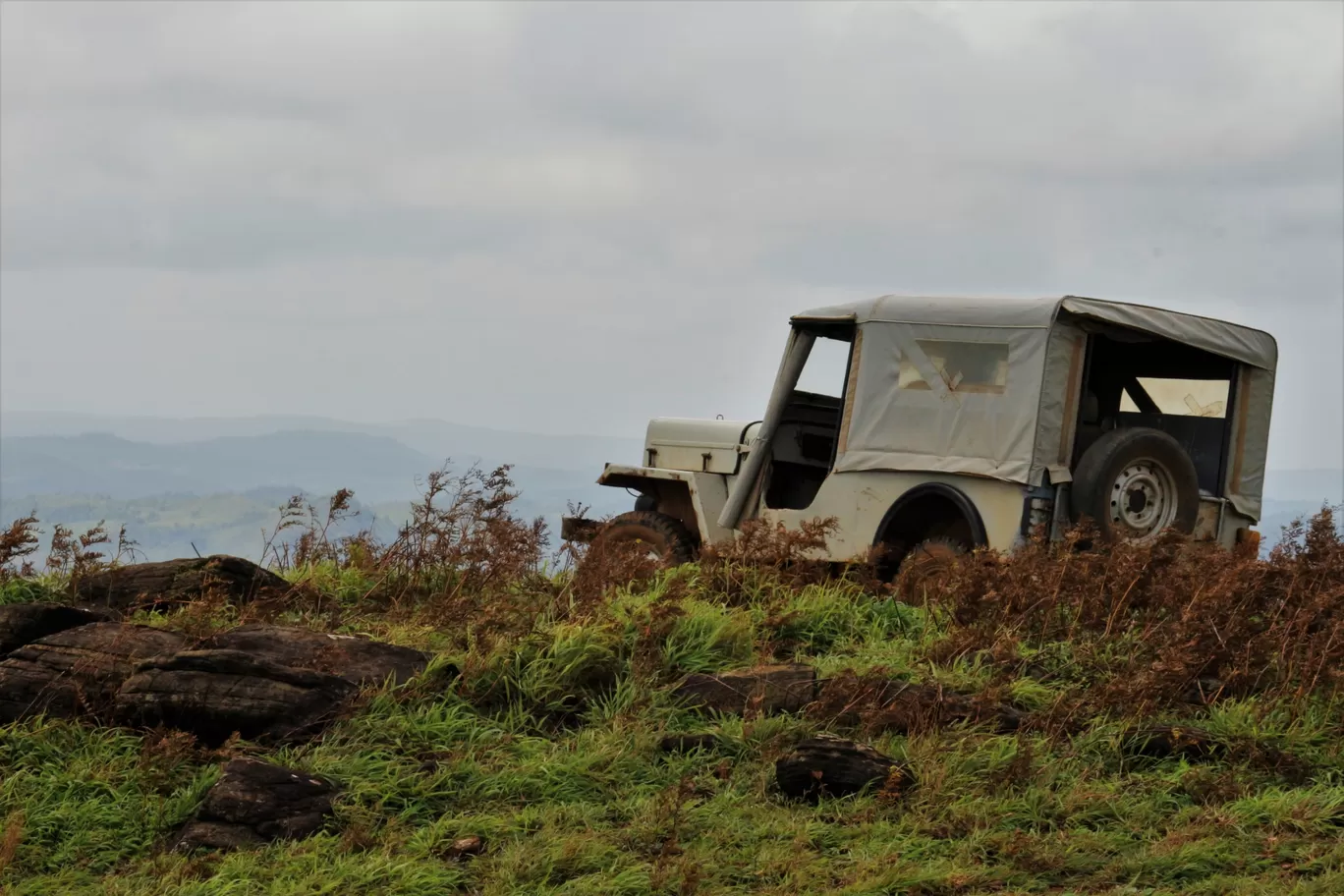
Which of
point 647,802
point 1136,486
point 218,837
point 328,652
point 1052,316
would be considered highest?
point 1052,316

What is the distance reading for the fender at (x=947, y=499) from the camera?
9.67 metres

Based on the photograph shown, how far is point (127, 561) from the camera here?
27.9 ft

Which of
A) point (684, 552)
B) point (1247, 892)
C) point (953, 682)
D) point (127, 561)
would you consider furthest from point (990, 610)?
point (127, 561)

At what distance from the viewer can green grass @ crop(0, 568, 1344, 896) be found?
5.00m

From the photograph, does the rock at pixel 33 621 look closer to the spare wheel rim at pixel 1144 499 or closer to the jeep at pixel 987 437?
the jeep at pixel 987 437

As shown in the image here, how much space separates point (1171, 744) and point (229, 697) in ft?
12.9

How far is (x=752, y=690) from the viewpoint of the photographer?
6.53 metres

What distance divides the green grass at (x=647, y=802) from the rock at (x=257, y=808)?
10cm

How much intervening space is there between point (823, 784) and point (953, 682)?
4.18ft

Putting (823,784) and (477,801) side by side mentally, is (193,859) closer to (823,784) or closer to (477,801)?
(477,801)

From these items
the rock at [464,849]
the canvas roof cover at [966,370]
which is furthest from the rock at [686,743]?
the canvas roof cover at [966,370]

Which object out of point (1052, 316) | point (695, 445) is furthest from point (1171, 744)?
point (695, 445)

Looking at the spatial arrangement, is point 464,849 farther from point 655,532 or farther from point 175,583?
point 655,532

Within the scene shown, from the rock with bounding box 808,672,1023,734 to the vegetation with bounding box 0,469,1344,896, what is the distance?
20 mm
